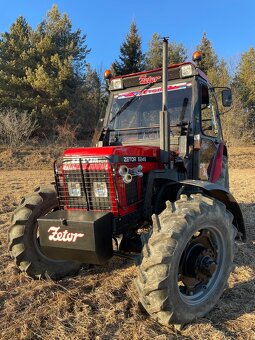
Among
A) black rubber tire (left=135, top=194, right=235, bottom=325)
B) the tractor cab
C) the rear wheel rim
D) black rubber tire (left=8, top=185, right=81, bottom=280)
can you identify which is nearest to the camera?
black rubber tire (left=135, top=194, right=235, bottom=325)

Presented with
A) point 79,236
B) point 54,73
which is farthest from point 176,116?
point 54,73

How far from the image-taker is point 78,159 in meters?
3.96

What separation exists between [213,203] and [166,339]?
1345 mm

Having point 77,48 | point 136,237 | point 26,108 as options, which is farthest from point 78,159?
point 77,48

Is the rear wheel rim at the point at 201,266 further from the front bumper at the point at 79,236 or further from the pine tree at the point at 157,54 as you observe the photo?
the pine tree at the point at 157,54

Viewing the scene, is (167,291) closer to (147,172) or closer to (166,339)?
(166,339)

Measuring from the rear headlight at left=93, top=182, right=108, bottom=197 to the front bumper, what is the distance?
0.67 feet

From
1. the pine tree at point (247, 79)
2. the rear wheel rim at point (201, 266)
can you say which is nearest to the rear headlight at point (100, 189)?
the rear wheel rim at point (201, 266)

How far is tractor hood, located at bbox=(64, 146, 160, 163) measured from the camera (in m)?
3.80

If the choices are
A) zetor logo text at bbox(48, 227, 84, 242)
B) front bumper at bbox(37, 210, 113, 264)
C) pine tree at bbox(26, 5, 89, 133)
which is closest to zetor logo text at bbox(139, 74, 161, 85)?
front bumper at bbox(37, 210, 113, 264)

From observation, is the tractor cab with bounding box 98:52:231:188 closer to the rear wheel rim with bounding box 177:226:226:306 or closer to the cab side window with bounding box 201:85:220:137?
the cab side window with bounding box 201:85:220:137

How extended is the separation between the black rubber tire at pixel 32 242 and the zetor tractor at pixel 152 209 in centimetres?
1

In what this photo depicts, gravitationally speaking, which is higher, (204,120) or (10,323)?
(204,120)

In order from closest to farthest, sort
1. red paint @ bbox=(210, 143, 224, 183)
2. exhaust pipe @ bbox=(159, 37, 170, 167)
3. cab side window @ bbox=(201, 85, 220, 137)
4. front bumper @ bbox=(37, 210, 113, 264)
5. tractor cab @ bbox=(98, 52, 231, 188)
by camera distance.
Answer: front bumper @ bbox=(37, 210, 113, 264), exhaust pipe @ bbox=(159, 37, 170, 167), tractor cab @ bbox=(98, 52, 231, 188), cab side window @ bbox=(201, 85, 220, 137), red paint @ bbox=(210, 143, 224, 183)
